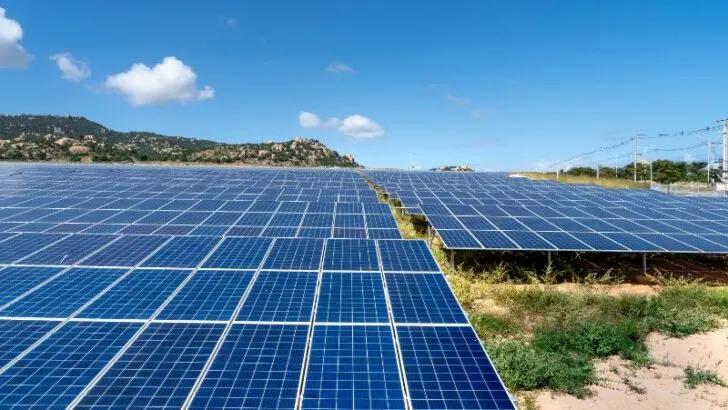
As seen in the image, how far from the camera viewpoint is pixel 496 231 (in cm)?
1742

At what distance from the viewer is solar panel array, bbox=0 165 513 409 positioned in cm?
484

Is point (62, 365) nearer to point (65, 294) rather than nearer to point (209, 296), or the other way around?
point (209, 296)

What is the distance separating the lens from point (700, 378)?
9406 millimetres

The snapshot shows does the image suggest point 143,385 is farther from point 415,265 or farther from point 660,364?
point 660,364

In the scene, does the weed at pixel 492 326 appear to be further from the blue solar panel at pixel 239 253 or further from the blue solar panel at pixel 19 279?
the blue solar panel at pixel 19 279

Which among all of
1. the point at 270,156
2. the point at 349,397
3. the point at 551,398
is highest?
the point at 270,156

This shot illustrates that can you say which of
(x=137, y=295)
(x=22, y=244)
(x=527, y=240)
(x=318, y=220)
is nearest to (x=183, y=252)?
(x=137, y=295)

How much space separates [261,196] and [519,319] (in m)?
15.7

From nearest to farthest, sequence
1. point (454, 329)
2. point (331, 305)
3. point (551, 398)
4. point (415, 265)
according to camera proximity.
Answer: point (454, 329) < point (331, 305) < point (551, 398) < point (415, 265)

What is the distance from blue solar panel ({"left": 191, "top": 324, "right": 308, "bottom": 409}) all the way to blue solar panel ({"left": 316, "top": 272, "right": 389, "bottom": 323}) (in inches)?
27.3

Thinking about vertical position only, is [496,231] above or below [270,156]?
below

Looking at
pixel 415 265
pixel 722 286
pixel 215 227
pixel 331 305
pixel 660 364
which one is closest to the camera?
pixel 331 305

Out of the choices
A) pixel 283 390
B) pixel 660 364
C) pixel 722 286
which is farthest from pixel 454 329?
pixel 722 286

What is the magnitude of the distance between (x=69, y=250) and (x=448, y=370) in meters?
9.24
